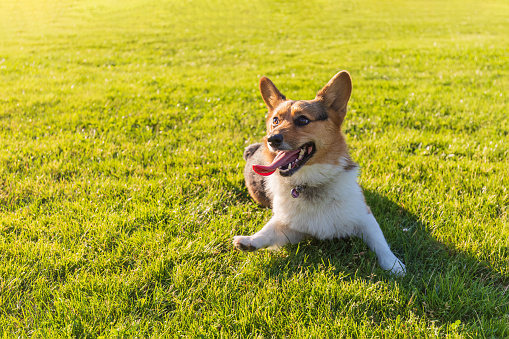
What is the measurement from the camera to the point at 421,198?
13.9ft

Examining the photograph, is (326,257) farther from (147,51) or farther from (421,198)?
(147,51)

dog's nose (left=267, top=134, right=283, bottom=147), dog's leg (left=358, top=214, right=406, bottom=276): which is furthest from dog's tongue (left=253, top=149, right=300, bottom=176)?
dog's leg (left=358, top=214, right=406, bottom=276)

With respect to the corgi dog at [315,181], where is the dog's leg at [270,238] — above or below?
below

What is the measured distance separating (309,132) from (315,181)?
51cm

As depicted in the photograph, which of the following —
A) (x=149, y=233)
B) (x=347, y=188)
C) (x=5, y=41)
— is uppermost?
(x=5, y=41)

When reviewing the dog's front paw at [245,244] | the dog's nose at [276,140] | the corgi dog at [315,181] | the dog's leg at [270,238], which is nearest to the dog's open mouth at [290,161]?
the corgi dog at [315,181]

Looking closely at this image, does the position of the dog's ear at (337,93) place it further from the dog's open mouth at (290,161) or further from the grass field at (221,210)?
the grass field at (221,210)

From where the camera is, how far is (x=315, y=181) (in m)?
3.58

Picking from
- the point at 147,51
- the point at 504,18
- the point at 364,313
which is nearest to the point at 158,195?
the point at 364,313

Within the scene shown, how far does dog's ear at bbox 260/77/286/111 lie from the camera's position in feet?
13.8

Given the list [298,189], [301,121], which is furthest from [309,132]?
[298,189]

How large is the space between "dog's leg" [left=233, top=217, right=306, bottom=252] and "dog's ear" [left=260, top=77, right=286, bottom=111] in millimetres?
1495

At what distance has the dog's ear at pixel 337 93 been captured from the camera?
3.67 meters

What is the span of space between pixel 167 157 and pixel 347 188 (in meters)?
3.14
